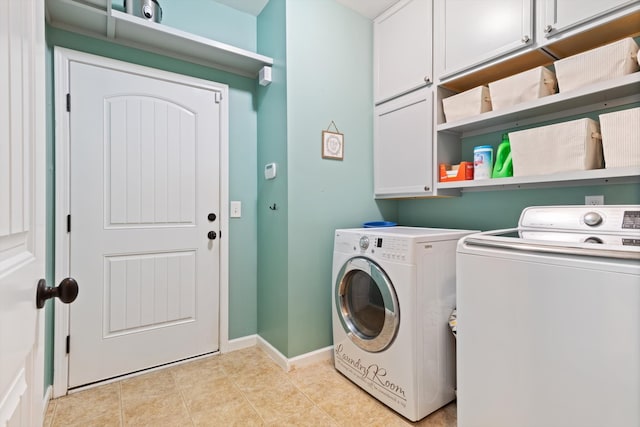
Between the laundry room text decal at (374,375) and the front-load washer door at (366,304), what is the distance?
4.2 inches

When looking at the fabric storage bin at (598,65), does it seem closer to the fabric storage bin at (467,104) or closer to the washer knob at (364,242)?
the fabric storage bin at (467,104)

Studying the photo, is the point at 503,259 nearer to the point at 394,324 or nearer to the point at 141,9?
the point at 394,324

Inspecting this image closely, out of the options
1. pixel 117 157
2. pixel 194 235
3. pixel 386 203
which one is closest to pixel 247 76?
pixel 117 157

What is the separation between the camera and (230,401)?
1723 millimetres

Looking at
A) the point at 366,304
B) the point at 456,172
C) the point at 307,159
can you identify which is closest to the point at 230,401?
the point at 366,304

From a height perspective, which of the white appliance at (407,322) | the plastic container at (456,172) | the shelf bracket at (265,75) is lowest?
the white appliance at (407,322)

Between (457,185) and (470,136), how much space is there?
44cm

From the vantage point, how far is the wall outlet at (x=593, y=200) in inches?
59.6

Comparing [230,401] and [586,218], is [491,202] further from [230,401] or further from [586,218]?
[230,401]

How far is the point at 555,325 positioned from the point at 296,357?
1544 mm

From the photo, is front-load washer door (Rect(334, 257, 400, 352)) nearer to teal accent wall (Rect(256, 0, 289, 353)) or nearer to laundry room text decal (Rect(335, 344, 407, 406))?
laundry room text decal (Rect(335, 344, 407, 406))

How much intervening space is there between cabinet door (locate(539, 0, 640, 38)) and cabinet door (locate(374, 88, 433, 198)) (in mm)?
660

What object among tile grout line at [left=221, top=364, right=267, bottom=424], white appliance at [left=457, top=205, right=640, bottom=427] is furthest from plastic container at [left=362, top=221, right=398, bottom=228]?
tile grout line at [left=221, top=364, right=267, bottom=424]

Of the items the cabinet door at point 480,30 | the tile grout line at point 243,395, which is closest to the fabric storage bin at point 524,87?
the cabinet door at point 480,30
